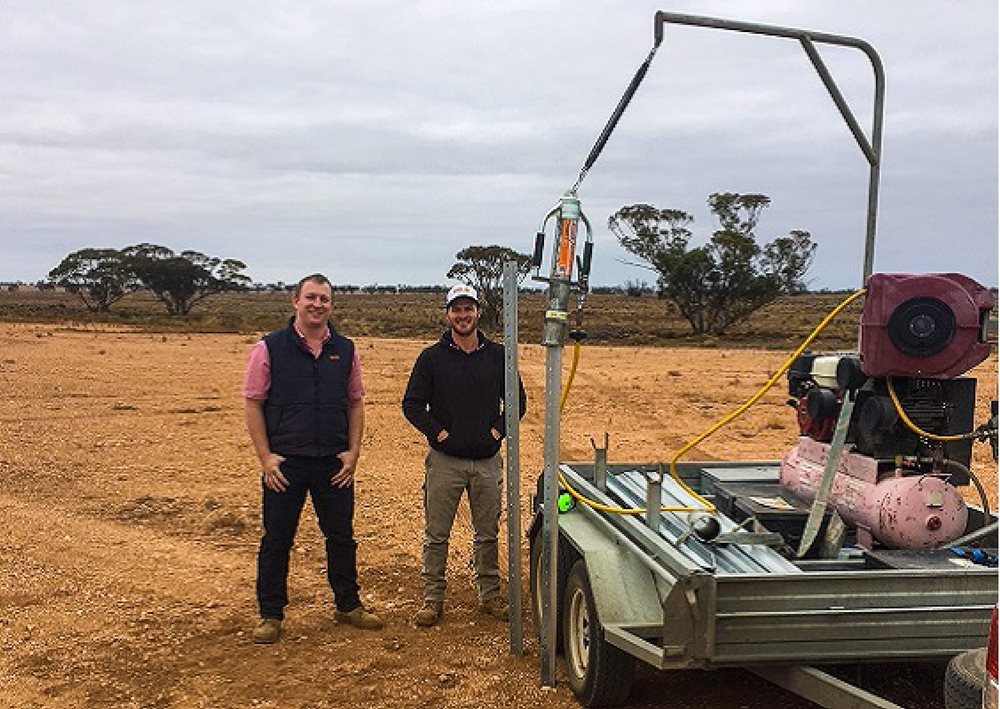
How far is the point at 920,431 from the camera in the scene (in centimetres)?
463

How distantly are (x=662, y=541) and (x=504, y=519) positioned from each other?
4239 millimetres

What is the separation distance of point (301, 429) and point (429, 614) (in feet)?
4.14

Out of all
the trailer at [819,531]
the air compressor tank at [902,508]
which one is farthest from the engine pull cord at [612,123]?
the air compressor tank at [902,508]

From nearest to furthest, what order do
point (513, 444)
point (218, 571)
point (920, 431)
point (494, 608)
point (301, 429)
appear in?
point (920, 431)
point (513, 444)
point (301, 429)
point (494, 608)
point (218, 571)

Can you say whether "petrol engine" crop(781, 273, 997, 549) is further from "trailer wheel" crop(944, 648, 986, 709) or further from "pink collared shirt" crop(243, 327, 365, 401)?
"pink collared shirt" crop(243, 327, 365, 401)

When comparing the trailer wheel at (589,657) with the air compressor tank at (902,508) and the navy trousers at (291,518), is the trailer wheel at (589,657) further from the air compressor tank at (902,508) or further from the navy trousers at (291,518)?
the navy trousers at (291,518)

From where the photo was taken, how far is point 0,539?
24.1ft

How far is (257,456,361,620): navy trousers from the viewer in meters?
5.52

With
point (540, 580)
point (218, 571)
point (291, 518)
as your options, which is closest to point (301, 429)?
point (291, 518)

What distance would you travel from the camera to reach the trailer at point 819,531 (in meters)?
3.68

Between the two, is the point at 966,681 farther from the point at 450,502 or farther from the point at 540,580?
the point at 450,502

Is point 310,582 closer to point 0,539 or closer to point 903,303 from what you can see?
point 0,539

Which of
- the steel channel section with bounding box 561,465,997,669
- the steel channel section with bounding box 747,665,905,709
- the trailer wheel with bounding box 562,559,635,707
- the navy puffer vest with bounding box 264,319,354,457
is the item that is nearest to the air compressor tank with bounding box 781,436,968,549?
the steel channel section with bounding box 561,465,997,669

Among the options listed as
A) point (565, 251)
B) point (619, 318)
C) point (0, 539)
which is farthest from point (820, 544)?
point (619, 318)
